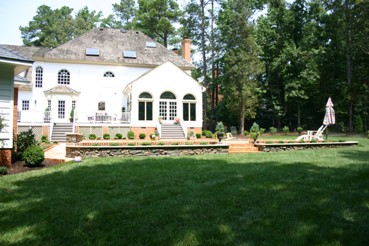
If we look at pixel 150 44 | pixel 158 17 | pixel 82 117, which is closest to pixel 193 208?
pixel 82 117

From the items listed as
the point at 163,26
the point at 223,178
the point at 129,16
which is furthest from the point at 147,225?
the point at 129,16

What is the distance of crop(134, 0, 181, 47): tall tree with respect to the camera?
3862cm

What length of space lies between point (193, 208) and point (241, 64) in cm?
2705

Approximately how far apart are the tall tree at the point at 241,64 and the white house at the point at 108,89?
4.72 metres

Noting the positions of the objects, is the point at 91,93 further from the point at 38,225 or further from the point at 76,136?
the point at 38,225

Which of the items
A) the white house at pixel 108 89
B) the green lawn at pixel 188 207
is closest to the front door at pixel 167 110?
the white house at pixel 108 89

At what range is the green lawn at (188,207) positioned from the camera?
4.04 m

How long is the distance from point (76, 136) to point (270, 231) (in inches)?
521

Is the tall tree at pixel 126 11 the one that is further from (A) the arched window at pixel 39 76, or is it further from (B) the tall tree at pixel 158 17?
(A) the arched window at pixel 39 76

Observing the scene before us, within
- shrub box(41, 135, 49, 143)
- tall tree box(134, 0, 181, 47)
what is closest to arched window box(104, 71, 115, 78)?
shrub box(41, 135, 49, 143)

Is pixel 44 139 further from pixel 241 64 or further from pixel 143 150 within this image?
pixel 241 64

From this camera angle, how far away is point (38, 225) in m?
4.52

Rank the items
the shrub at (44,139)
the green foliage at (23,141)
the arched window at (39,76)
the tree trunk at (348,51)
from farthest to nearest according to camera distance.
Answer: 1. the tree trunk at (348,51)
2. the arched window at (39,76)
3. the shrub at (44,139)
4. the green foliage at (23,141)

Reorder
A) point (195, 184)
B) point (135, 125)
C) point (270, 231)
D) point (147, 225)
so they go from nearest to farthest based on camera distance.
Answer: point (270, 231) → point (147, 225) → point (195, 184) → point (135, 125)
